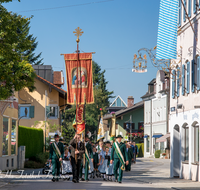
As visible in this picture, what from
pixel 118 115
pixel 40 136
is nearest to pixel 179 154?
pixel 40 136

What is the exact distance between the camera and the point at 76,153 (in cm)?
1752

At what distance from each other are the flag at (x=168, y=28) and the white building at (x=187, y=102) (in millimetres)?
352

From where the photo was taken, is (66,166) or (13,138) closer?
(66,166)

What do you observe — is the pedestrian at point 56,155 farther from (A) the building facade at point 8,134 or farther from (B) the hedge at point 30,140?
(B) the hedge at point 30,140

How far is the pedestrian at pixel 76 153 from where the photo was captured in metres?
17.5

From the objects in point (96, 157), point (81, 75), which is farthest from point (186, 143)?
point (81, 75)

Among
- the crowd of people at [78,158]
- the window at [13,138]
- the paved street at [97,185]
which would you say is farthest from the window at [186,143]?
the window at [13,138]

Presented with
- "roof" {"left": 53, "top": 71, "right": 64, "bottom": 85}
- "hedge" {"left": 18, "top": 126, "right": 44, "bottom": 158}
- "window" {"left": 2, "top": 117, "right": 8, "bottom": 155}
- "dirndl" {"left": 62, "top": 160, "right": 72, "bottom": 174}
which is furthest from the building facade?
"roof" {"left": 53, "top": 71, "right": 64, "bottom": 85}

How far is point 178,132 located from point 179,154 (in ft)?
3.86

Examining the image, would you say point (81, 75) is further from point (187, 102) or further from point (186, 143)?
point (186, 143)

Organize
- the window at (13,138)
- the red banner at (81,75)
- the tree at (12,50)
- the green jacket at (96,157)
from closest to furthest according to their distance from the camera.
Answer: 1. the tree at (12,50)
2. the green jacket at (96,157)
3. the red banner at (81,75)
4. the window at (13,138)

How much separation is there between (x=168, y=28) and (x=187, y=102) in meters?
3.81

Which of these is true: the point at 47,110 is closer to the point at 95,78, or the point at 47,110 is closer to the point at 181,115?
the point at 181,115

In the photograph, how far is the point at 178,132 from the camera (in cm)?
2247
